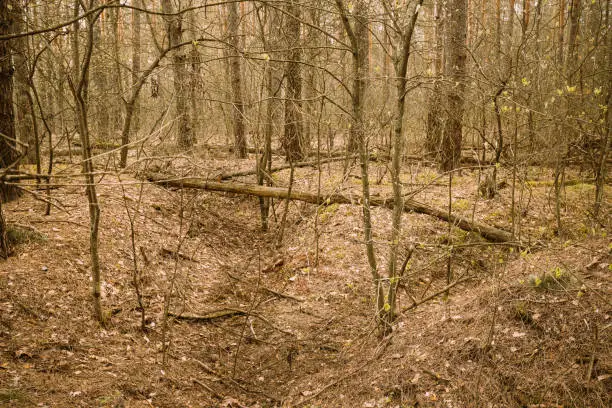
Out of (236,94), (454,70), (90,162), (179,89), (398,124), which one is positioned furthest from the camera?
(236,94)

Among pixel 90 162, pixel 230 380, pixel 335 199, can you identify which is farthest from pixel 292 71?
pixel 230 380


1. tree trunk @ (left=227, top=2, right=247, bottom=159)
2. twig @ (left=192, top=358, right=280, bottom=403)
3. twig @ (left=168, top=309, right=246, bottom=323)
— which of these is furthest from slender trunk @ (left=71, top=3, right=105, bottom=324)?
tree trunk @ (left=227, top=2, right=247, bottom=159)

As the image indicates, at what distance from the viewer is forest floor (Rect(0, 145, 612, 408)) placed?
399 centimetres

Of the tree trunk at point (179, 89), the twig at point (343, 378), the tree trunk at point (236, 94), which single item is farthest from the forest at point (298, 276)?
the tree trunk at point (236, 94)

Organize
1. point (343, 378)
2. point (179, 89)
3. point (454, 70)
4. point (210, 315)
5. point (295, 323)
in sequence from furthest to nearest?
point (179, 89) < point (454, 70) < point (295, 323) < point (210, 315) < point (343, 378)

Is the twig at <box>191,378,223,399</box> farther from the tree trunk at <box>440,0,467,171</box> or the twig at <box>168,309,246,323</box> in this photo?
the tree trunk at <box>440,0,467,171</box>

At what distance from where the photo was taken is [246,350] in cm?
568

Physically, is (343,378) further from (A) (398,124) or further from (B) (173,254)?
(B) (173,254)

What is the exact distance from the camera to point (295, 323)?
20.2 ft

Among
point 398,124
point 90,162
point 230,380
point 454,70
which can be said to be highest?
point 454,70

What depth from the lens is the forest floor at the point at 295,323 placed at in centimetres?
399

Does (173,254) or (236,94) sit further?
(236,94)

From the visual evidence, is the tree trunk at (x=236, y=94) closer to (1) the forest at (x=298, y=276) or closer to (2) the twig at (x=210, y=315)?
(1) the forest at (x=298, y=276)

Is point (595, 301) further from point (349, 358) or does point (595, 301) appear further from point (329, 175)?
point (329, 175)
